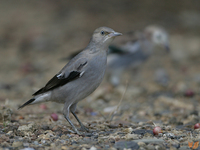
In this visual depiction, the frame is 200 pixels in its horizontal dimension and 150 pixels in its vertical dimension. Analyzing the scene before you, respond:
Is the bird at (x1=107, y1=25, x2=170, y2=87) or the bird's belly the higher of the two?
the bird at (x1=107, y1=25, x2=170, y2=87)

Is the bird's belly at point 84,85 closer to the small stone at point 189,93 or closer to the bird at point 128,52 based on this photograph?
the small stone at point 189,93

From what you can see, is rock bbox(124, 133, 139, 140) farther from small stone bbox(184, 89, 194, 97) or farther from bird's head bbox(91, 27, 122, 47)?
small stone bbox(184, 89, 194, 97)

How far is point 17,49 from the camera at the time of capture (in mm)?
11398

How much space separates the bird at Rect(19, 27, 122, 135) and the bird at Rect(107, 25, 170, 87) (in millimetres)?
3873

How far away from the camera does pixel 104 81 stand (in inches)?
363

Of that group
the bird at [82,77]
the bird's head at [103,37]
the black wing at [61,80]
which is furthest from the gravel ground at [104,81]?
the bird's head at [103,37]

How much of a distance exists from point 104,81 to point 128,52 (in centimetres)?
116

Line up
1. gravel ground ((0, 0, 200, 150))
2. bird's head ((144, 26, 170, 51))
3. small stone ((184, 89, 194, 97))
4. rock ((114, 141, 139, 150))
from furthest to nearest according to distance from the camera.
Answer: bird's head ((144, 26, 170, 51)), small stone ((184, 89, 194, 97)), gravel ground ((0, 0, 200, 150)), rock ((114, 141, 139, 150))

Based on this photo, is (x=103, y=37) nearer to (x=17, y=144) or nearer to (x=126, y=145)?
(x=126, y=145)

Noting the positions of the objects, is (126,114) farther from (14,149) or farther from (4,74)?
(4,74)

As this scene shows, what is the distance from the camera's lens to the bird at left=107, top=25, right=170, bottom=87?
8523mm

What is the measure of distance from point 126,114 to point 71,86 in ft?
6.00

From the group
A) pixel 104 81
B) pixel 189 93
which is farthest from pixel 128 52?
pixel 189 93

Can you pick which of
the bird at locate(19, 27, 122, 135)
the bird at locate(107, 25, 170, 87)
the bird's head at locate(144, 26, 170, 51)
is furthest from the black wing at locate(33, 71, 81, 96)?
the bird's head at locate(144, 26, 170, 51)
